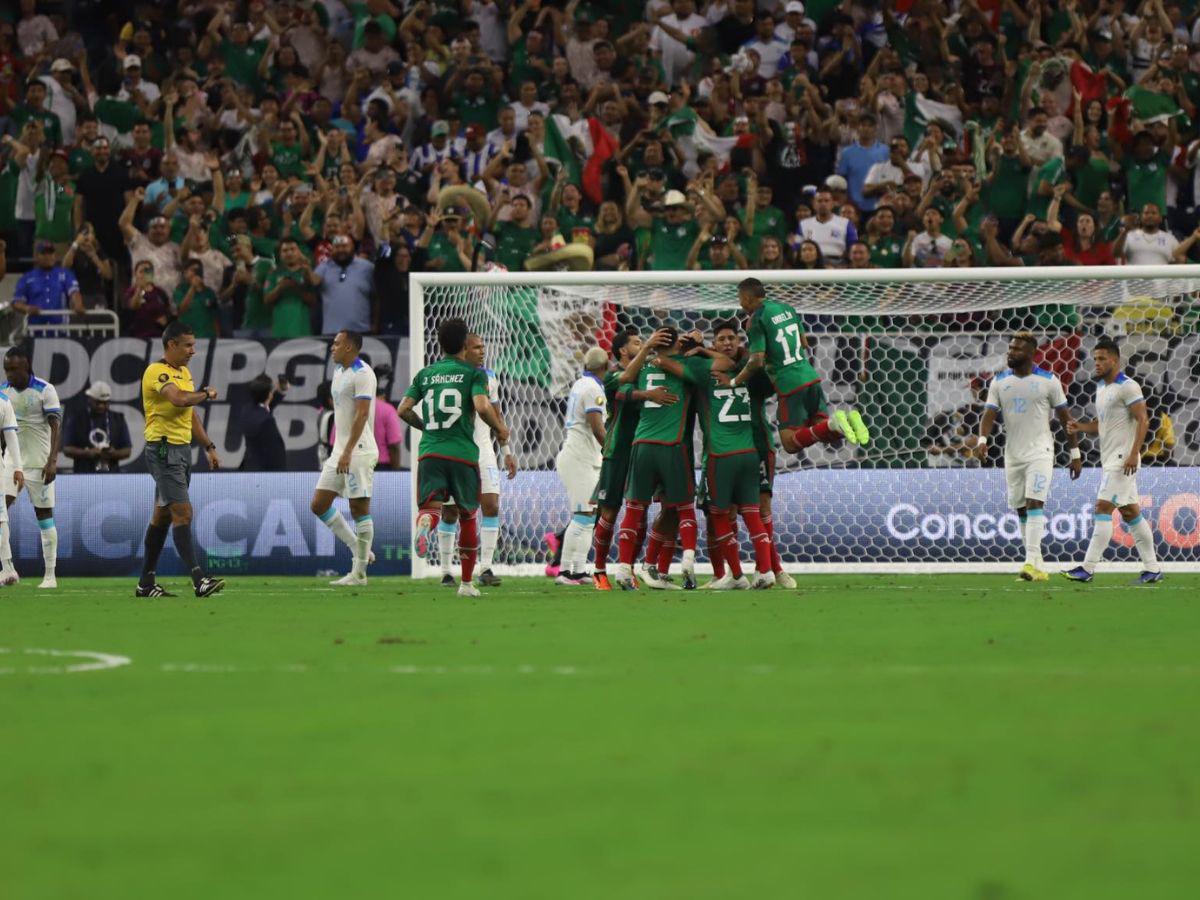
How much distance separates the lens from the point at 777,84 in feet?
71.5

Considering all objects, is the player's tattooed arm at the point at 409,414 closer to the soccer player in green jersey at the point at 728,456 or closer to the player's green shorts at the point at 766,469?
the soccer player in green jersey at the point at 728,456

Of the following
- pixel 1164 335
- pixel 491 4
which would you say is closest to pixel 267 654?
pixel 1164 335

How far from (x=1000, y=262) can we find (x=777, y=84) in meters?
3.88

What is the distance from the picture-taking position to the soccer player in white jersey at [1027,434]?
15641 millimetres

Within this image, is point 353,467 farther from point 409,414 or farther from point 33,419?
point 33,419

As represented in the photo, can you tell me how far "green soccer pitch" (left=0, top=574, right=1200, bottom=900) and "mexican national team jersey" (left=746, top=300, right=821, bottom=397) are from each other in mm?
4745

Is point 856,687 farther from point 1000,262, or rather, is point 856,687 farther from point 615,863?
point 1000,262

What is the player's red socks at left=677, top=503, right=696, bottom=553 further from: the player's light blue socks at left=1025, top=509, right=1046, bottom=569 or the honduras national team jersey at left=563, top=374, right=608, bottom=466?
the player's light blue socks at left=1025, top=509, right=1046, bottom=569

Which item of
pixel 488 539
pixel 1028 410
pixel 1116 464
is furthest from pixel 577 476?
pixel 1116 464

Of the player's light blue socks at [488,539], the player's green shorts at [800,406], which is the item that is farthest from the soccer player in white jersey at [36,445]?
the player's green shorts at [800,406]

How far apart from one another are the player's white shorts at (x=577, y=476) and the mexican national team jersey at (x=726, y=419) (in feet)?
5.65

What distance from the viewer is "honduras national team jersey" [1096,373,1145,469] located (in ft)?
50.8

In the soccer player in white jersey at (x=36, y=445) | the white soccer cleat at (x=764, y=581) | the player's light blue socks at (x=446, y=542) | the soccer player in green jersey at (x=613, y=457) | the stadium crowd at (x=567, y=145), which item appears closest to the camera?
the white soccer cleat at (x=764, y=581)

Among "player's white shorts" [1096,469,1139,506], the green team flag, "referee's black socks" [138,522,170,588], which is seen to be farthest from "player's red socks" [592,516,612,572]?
the green team flag
